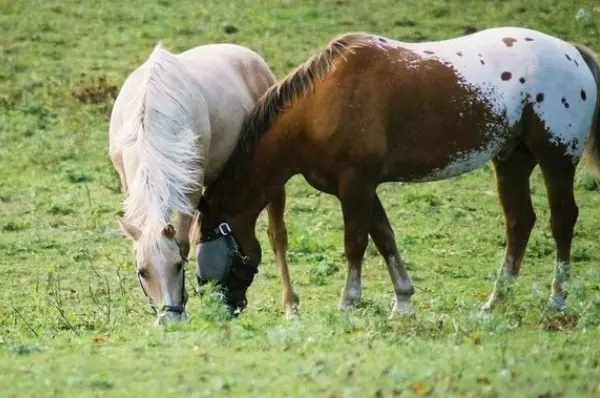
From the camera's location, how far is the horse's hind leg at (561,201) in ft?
33.4

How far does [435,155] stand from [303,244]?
117 inches

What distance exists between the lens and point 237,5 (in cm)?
2153

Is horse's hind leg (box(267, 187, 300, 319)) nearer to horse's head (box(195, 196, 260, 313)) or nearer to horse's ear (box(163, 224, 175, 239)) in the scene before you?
horse's head (box(195, 196, 260, 313))

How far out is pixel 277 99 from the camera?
9961 mm

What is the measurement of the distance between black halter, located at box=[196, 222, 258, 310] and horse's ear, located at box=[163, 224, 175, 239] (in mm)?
1128

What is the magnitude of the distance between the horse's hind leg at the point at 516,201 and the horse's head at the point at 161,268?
279 centimetres

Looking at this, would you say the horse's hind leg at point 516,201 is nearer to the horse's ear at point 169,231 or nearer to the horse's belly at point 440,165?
the horse's belly at point 440,165

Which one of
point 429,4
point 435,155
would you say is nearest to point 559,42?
point 435,155

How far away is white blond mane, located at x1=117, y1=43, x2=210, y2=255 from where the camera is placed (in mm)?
8781

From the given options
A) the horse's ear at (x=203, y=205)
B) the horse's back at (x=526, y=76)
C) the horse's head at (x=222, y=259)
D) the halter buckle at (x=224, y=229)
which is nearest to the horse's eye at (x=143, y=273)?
the horse's head at (x=222, y=259)

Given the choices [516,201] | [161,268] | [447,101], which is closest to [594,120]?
[516,201]

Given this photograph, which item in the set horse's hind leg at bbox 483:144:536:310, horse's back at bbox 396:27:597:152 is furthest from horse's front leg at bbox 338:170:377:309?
horse's hind leg at bbox 483:144:536:310

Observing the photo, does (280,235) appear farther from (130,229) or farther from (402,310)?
(130,229)

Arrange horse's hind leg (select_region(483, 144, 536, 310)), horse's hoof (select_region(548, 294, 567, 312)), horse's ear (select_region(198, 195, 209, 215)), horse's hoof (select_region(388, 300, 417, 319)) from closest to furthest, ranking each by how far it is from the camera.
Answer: horse's hoof (select_region(388, 300, 417, 319)), horse's hoof (select_region(548, 294, 567, 312)), horse's ear (select_region(198, 195, 209, 215)), horse's hind leg (select_region(483, 144, 536, 310))
